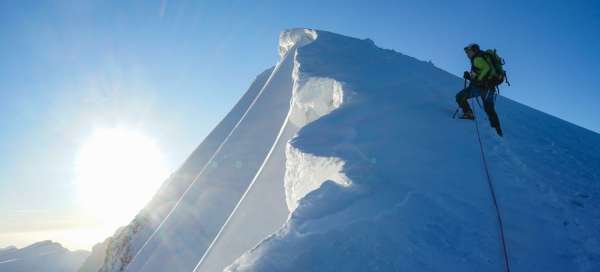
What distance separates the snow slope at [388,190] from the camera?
3957 mm

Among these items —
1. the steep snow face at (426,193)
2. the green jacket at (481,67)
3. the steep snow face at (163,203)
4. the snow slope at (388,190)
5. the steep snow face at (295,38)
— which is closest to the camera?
the steep snow face at (426,193)

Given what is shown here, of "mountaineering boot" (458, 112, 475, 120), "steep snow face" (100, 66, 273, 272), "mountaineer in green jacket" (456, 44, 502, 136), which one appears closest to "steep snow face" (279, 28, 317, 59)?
"steep snow face" (100, 66, 273, 272)

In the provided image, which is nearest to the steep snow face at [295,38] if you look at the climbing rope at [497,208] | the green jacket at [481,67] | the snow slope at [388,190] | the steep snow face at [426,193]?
the snow slope at [388,190]

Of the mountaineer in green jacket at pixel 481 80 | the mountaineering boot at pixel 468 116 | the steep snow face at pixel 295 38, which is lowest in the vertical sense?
the mountaineering boot at pixel 468 116

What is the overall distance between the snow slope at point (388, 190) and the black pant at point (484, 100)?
299 millimetres

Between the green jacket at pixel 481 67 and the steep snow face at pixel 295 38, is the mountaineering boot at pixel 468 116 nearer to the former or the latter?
the green jacket at pixel 481 67

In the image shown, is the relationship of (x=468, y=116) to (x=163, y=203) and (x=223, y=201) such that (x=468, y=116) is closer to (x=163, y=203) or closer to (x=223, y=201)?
(x=223, y=201)

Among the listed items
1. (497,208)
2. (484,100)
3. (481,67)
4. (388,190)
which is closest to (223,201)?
(388,190)

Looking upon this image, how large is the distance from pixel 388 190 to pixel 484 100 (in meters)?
4.65

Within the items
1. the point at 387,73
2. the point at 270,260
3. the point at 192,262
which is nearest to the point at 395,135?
the point at 270,260

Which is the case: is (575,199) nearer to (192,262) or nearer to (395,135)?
(395,135)

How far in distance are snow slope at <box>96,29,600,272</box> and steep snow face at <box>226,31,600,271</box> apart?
21mm

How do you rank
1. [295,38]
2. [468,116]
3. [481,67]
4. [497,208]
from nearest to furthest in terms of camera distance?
1. [497,208]
2. [481,67]
3. [468,116]
4. [295,38]

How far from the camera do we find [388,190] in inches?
197
